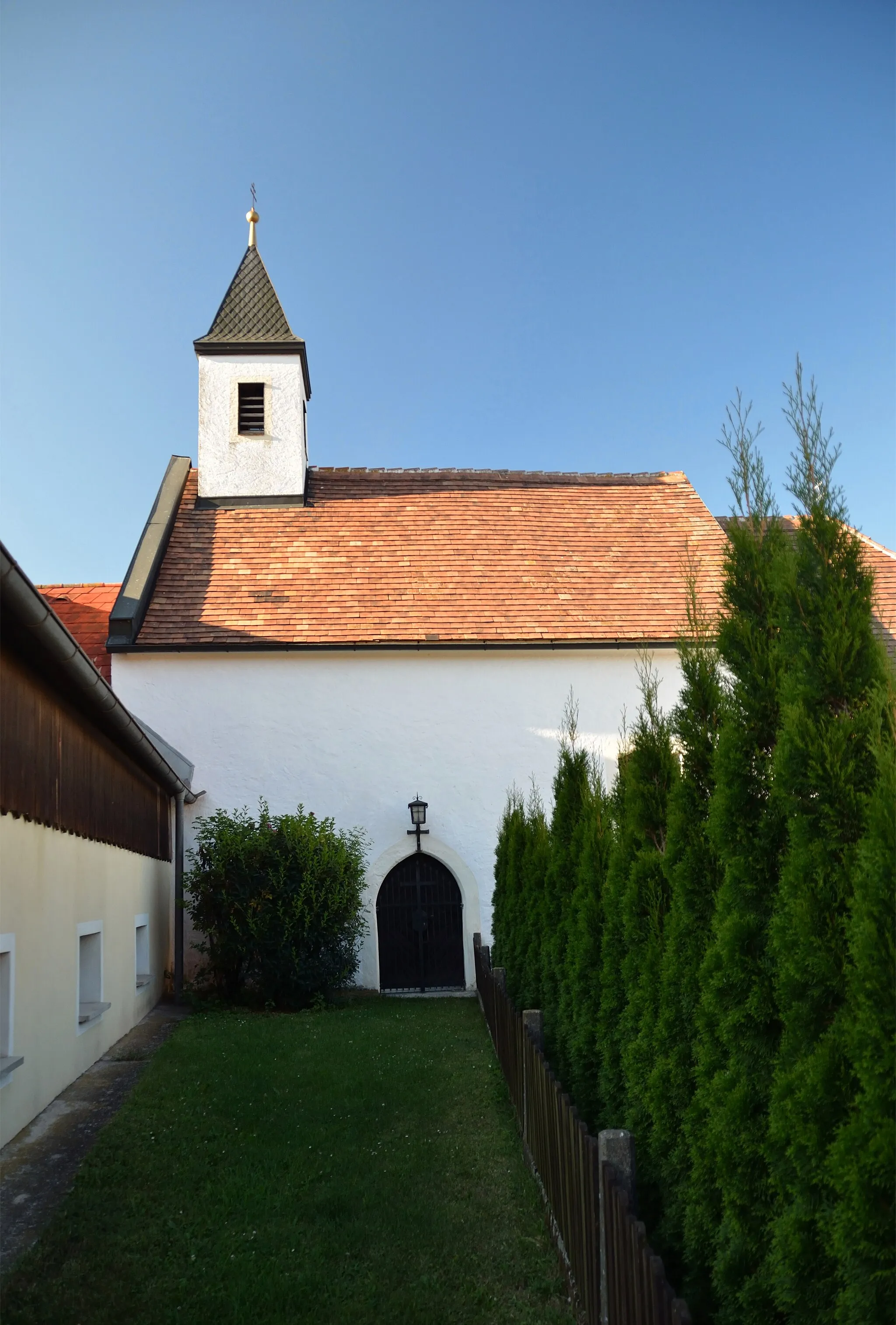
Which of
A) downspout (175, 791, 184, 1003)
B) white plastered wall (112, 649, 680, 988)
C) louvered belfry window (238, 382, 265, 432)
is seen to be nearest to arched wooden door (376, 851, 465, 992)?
white plastered wall (112, 649, 680, 988)

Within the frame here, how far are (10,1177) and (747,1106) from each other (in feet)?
15.3

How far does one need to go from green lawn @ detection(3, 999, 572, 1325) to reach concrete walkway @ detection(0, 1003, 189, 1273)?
121 mm

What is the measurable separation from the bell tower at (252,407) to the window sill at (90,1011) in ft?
38.6

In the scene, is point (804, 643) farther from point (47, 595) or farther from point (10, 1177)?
point (47, 595)

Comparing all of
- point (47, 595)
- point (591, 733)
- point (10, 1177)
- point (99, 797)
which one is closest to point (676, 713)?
point (10, 1177)

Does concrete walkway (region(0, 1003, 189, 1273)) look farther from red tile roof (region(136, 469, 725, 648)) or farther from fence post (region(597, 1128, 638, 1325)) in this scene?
red tile roof (region(136, 469, 725, 648))

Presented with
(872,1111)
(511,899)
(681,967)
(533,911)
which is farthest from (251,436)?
(872,1111)

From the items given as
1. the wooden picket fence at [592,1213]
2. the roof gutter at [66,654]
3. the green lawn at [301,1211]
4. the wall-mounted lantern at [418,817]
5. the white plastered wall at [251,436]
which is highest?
the white plastered wall at [251,436]

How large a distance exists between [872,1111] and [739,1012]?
3.09ft

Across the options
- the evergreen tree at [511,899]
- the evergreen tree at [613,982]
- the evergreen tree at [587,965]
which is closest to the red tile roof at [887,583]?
the evergreen tree at [511,899]

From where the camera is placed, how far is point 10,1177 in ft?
19.4

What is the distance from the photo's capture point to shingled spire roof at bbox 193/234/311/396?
65.3 ft

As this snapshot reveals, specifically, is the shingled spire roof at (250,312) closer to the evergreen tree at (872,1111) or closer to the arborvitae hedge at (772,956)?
the arborvitae hedge at (772,956)

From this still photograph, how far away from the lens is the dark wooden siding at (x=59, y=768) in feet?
21.4
